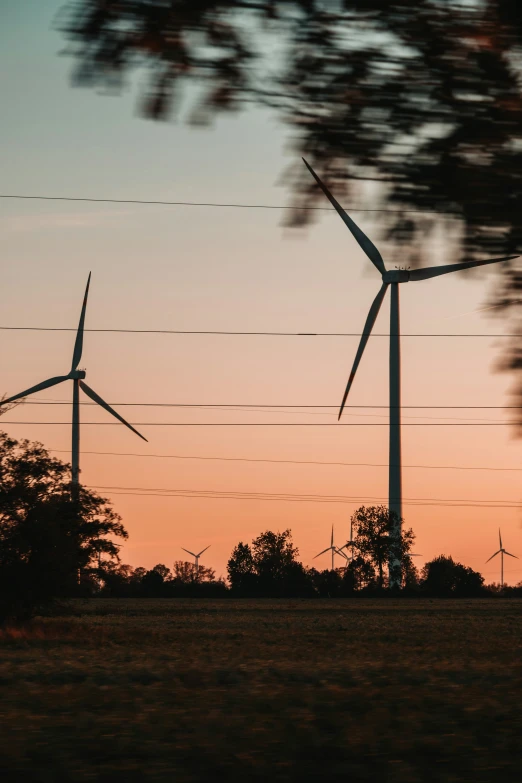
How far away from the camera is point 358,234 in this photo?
847cm

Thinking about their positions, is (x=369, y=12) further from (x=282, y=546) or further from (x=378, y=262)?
(x=282, y=546)

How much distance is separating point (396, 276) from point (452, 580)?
13550cm

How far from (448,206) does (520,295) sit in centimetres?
87

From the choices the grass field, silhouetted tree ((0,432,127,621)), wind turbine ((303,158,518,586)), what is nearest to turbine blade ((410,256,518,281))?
wind turbine ((303,158,518,586))

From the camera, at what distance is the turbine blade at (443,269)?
782cm

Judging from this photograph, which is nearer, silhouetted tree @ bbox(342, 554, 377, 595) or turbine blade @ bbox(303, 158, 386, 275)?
turbine blade @ bbox(303, 158, 386, 275)

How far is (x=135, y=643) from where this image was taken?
40.7 metres

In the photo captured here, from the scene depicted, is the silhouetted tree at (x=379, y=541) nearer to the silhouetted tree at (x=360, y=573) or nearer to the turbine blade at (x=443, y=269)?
the silhouetted tree at (x=360, y=573)

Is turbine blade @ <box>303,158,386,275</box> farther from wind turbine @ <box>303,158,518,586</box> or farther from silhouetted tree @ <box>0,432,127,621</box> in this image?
silhouetted tree @ <box>0,432,127,621</box>

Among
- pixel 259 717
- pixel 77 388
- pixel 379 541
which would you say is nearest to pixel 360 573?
pixel 379 541

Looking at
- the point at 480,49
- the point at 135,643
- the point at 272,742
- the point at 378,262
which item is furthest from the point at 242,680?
the point at 135,643

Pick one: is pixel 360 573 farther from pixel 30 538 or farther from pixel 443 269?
pixel 443 269

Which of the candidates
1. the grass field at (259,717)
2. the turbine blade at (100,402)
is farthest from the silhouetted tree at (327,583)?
the grass field at (259,717)

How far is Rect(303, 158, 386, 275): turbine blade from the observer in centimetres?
797
